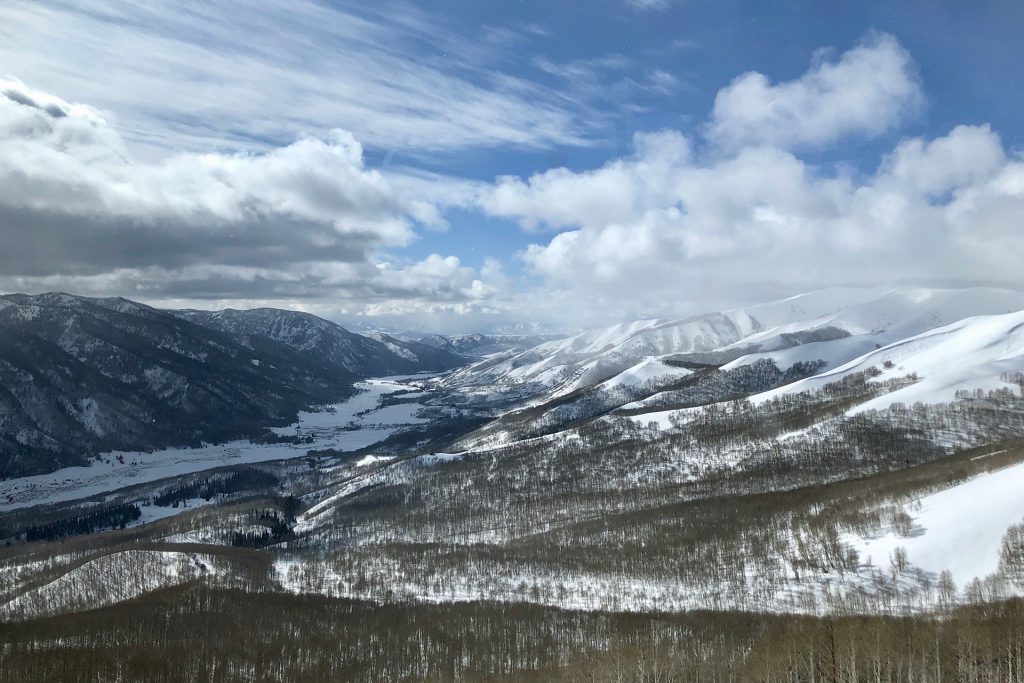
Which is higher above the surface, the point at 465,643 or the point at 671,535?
the point at 671,535

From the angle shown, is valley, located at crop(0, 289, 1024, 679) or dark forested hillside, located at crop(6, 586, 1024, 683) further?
valley, located at crop(0, 289, 1024, 679)

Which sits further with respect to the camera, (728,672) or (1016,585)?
(1016,585)

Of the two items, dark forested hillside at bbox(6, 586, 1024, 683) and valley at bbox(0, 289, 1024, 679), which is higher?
valley at bbox(0, 289, 1024, 679)

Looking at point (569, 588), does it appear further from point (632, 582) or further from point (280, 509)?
point (280, 509)

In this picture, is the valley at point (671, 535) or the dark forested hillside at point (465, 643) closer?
the dark forested hillside at point (465, 643)

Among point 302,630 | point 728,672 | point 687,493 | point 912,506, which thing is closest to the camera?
point 728,672

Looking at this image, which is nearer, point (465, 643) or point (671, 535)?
point (465, 643)

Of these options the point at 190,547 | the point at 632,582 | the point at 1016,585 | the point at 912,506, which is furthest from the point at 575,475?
the point at 1016,585

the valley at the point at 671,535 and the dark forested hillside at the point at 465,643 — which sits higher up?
the valley at the point at 671,535

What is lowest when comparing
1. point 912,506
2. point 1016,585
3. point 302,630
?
point 302,630

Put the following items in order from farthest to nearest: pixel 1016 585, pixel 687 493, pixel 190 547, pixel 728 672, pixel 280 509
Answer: pixel 280 509
pixel 687 493
pixel 190 547
pixel 1016 585
pixel 728 672

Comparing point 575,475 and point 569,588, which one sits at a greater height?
point 575,475
